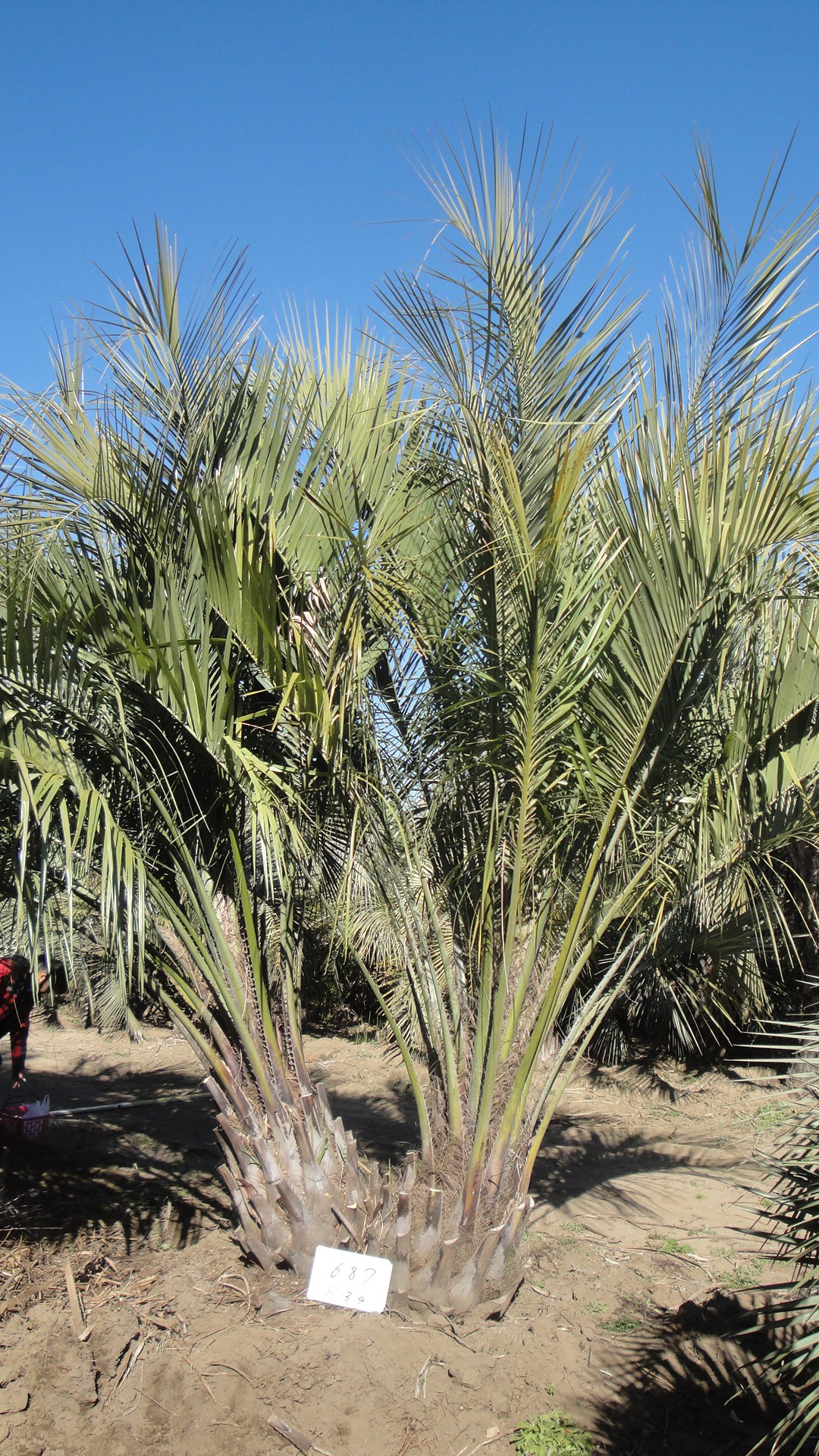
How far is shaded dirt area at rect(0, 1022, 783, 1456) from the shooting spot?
3.08 meters

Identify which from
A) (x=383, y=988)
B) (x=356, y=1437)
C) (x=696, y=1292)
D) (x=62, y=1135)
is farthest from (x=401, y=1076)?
(x=356, y=1437)

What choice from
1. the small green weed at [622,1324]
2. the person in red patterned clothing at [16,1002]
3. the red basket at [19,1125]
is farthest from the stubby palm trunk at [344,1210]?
the person in red patterned clothing at [16,1002]

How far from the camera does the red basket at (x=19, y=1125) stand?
216 inches

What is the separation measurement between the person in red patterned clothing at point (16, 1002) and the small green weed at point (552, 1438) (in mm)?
3620

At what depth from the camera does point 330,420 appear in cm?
392

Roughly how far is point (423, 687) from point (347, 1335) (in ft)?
8.12

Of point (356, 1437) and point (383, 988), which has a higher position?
point (383, 988)

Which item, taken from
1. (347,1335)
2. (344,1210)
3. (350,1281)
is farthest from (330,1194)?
(347,1335)

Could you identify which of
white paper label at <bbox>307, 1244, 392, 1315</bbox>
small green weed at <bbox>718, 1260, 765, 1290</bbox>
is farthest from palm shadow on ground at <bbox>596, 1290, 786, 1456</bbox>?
white paper label at <bbox>307, 1244, 392, 1315</bbox>

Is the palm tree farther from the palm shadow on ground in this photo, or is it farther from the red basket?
the red basket

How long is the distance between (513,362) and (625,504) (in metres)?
0.77

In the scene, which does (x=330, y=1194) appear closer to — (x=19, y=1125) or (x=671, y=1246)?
(x=671, y=1246)

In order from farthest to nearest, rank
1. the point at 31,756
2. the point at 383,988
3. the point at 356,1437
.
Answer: the point at 383,988 → the point at 31,756 → the point at 356,1437

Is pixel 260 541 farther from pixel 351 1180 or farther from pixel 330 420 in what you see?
pixel 351 1180
